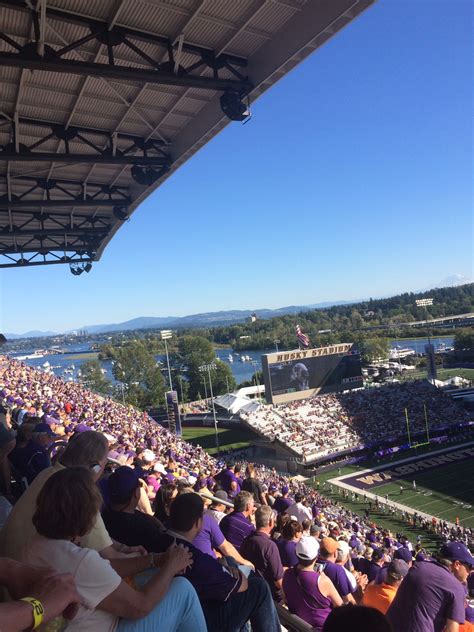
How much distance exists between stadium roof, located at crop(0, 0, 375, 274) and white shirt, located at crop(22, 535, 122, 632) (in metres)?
5.23

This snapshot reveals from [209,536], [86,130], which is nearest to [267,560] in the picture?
[209,536]

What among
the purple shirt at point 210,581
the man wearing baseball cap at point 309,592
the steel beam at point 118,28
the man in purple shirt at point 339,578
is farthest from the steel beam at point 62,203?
the purple shirt at point 210,581

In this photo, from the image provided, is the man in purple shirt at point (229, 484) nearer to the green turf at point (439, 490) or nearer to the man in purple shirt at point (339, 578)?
the man in purple shirt at point (339, 578)

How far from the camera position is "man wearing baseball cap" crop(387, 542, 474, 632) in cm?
259

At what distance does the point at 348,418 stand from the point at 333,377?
357 cm

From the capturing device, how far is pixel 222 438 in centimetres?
3922

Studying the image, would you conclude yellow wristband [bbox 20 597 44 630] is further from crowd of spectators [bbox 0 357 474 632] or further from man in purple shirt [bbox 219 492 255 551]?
man in purple shirt [bbox 219 492 255 551]

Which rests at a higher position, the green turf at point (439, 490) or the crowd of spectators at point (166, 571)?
the crowd of spectators at point (166, 571)

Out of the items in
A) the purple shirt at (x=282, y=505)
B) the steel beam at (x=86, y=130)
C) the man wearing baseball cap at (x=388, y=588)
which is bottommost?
the purple shirt at (x=282, y=505)

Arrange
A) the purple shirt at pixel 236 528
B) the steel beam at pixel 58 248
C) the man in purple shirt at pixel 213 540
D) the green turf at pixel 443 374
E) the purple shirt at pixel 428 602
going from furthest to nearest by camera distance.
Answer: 1. the green turf at pixel 443 374
2. the steel beam at pixel 58 248
3. the purple shirt at pixel 236 528
4. the man in purple shirt at pixel 213 540
5. the purple shirt at pixel 428 602

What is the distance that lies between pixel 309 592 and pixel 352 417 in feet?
113

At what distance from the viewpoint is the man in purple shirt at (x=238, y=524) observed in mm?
4125

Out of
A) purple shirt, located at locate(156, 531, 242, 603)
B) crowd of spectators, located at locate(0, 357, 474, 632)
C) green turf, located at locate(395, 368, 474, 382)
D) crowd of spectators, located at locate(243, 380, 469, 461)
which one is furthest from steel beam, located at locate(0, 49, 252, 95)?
green turf, located at locate(395, 368, 474, 382)

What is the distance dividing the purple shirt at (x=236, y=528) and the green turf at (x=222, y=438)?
3146cm
